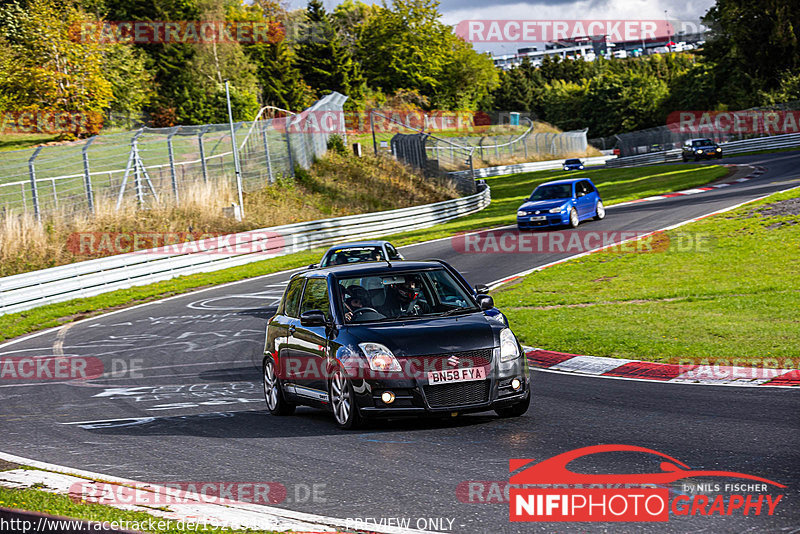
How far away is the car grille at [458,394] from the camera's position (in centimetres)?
790

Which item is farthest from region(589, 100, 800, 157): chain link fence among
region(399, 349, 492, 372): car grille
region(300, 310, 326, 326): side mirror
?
region(399, 349, 492, 372): car grille

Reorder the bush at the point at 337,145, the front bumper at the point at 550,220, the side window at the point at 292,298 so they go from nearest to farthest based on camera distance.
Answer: the side window at the point at 292,298
the front bumper at the point at 550,220
the bush at the point at 337,145

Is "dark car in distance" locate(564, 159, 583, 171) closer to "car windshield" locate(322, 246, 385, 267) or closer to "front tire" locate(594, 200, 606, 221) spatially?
"front tire" locate(594, 200, 606, 221)

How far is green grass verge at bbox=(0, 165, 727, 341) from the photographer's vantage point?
2103 cm

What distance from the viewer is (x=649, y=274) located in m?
19.6

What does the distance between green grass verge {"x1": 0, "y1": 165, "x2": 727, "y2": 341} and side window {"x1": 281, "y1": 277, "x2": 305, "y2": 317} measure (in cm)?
1060

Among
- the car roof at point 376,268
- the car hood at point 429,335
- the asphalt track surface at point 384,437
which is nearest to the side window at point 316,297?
the car roof at point 376,268

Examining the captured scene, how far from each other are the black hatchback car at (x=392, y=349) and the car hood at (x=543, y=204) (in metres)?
20.4

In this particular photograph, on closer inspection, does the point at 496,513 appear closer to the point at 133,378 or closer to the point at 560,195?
the point at 133,378

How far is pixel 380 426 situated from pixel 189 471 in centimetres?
206

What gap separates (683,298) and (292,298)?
888 cm

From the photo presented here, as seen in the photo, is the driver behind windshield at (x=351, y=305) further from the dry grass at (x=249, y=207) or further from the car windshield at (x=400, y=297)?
the dry grass at (x=249, y=207)

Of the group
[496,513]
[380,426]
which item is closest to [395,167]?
[380,426]

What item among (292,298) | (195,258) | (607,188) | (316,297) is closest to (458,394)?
(316,297)
